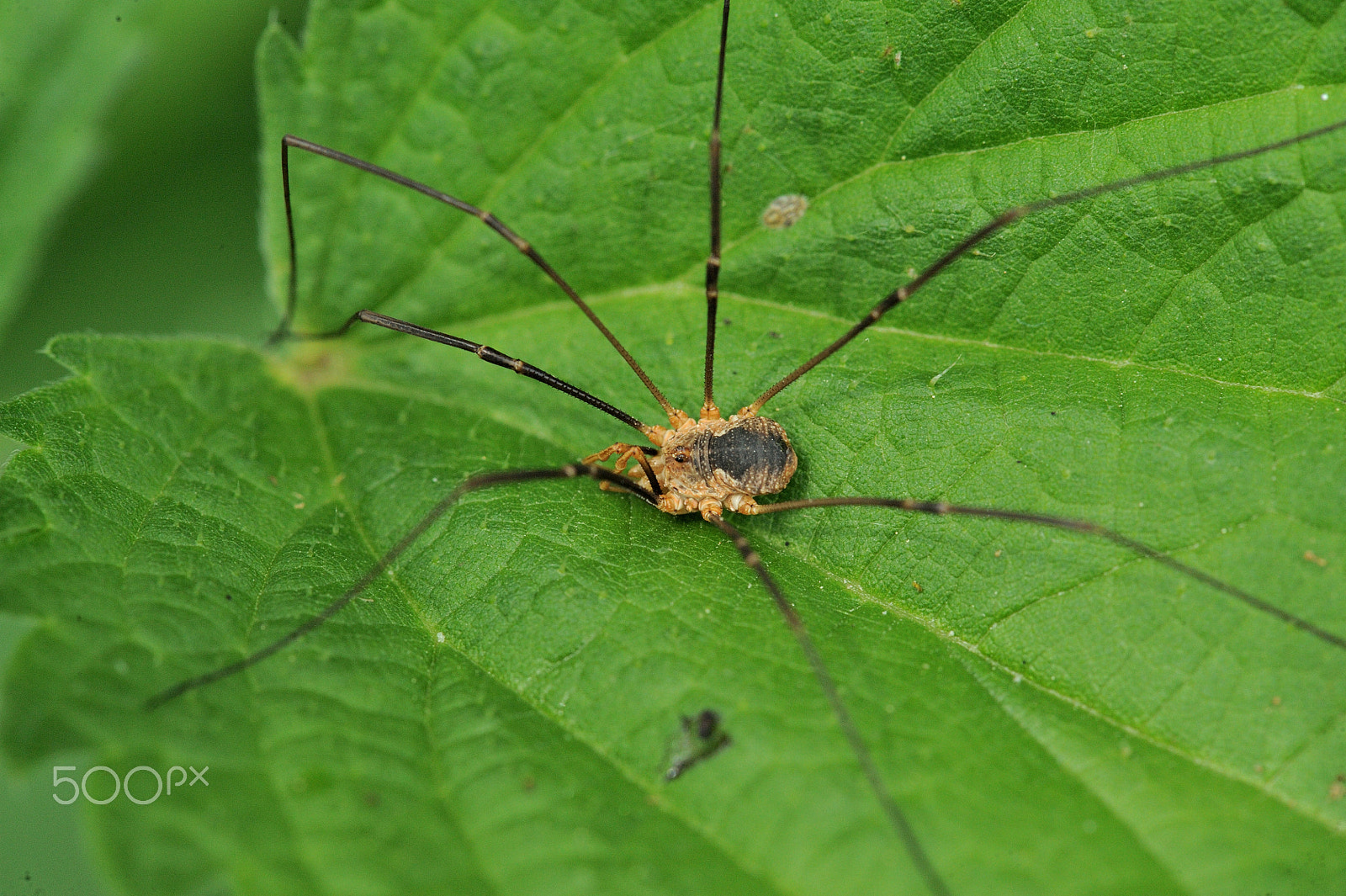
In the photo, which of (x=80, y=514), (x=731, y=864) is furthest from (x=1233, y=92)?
(x=80, y=514)

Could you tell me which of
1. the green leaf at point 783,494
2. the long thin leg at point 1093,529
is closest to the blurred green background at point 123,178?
the green leaf at point 783,494

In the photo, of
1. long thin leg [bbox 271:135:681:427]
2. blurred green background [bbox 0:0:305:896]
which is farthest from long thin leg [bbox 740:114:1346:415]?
blurred green background [bbox 0:0:305:896]

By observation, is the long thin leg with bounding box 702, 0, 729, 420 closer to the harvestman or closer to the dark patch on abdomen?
the harvestman

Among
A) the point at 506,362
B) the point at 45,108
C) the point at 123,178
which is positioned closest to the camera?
the point at 506,362

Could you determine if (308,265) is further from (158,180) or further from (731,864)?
(731,864)

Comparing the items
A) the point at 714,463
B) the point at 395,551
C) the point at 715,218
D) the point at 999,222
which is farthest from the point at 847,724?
the point at 715,218

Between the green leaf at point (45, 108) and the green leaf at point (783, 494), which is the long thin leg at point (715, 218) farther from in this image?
the green leaf at point (45, 108)

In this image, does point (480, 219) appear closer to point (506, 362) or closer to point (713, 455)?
point (506, 362)
